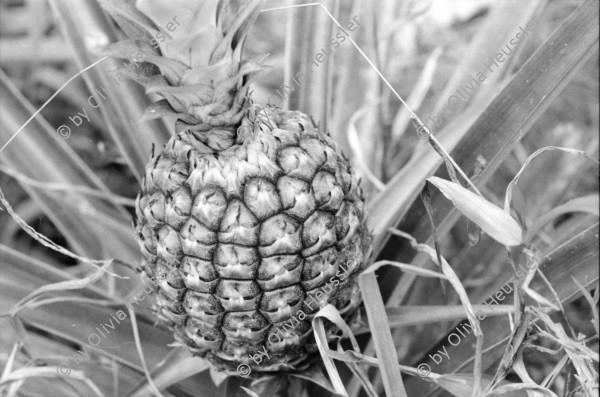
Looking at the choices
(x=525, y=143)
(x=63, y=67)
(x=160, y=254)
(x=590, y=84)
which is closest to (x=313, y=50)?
(x=160, y=254)

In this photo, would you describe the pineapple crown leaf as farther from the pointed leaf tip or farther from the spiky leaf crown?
the pointed leaf tip

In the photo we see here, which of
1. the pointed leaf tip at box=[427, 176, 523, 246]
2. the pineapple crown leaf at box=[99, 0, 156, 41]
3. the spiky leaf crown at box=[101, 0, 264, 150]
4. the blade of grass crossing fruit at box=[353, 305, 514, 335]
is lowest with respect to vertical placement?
the blade of grass crossing fruit at box=[353, 305, 514, 335]

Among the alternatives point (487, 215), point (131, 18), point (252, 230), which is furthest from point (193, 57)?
point (487, 215)

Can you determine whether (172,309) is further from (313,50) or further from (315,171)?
(313,50)

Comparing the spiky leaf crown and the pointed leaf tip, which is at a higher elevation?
the spiky leaf crown

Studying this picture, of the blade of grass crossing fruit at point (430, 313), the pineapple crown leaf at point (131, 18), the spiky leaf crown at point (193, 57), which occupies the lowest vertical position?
the blade of grass crossing fruit at point (430, 313)

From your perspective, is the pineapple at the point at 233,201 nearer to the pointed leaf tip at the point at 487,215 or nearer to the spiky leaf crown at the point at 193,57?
the spiky leaf crown at the point at 193,57

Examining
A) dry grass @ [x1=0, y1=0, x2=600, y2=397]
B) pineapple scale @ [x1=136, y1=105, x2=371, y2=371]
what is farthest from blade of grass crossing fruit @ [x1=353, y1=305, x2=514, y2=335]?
pineapple scale @ [x1=136, y1=105, x2=371, y2=371]

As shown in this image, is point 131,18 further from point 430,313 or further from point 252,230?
point 430,313

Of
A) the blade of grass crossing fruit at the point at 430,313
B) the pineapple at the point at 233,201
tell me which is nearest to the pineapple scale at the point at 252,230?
the pineapple at the point at 233,201
